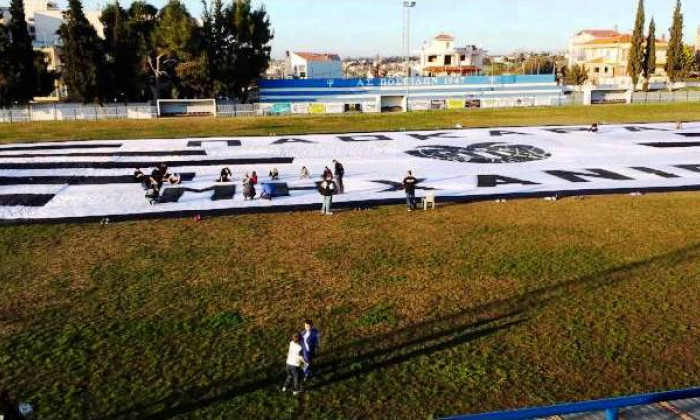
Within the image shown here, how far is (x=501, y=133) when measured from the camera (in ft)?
159

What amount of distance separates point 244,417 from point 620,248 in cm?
1446

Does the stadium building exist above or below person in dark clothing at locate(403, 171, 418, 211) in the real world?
above

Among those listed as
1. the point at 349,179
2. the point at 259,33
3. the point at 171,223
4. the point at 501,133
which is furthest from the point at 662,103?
the point at 171,223

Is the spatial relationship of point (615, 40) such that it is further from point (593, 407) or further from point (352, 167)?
point (593, 407)

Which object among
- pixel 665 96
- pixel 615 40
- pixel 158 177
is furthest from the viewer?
pixel 615 40

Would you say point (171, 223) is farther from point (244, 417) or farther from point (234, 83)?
point (234, 83)

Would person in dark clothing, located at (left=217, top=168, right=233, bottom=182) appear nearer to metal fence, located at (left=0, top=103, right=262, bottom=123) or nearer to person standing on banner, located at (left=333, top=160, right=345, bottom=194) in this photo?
person standing on banner, located at (left=333, top=160, right=345, bottom=194)

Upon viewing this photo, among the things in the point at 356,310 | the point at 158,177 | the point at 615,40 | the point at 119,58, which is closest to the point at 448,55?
the point at 615,40

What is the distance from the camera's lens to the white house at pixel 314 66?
13200 centimetres

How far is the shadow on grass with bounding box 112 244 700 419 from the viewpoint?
432 inches

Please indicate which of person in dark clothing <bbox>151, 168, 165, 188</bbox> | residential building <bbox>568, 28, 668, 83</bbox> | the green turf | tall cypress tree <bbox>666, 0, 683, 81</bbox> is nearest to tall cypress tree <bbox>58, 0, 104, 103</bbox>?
person in dark clothing <bbox>151, 168, 165, 188</bbox>

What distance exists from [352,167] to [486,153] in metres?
9.94

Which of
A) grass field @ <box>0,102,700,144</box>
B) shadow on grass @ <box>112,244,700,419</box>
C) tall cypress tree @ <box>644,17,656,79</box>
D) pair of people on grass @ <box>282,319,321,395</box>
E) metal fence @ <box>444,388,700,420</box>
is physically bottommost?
shadow on grass @ <box>112,244,700,419</box>

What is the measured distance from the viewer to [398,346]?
13070 millimetres
